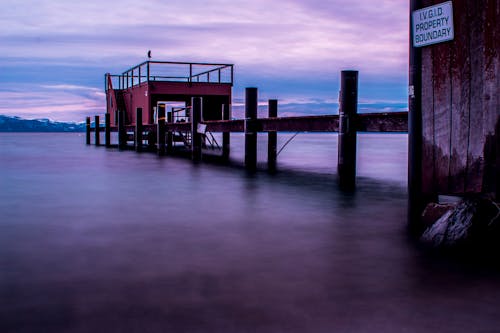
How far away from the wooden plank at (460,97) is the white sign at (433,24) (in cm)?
6

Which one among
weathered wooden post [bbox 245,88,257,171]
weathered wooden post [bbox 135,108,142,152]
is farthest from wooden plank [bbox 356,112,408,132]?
weathered wooden post [bbox 135,108,142,152]

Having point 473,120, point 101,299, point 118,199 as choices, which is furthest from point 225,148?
point 101,299

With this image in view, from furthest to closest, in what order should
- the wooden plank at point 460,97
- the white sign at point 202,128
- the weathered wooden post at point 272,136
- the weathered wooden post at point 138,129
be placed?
the weathered wooden post at point 138,129 < the weathered wooden post at point 272,136 < the white sign at point 202,128 < the wooden plank at point 460,97

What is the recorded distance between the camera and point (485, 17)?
4.59 m

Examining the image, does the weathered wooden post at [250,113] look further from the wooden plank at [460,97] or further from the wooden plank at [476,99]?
the wooden plank at [476,99]

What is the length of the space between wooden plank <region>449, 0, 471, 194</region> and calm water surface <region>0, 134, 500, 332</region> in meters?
0.74

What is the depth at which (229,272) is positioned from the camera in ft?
12.7

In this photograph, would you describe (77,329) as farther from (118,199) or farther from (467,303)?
(118,199)

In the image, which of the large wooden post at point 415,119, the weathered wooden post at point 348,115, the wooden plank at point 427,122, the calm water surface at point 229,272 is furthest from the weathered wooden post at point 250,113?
the wooden plank at point 427,122

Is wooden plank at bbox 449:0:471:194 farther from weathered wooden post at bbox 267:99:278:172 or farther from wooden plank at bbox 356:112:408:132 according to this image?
weathered wooden post at bbox 267:99:278:172

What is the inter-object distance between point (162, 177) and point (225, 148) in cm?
974

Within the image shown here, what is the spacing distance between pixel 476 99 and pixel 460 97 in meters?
0.15

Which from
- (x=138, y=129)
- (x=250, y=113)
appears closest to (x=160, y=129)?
Result: (x=138, y=129)

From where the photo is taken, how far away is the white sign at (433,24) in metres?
4.84
